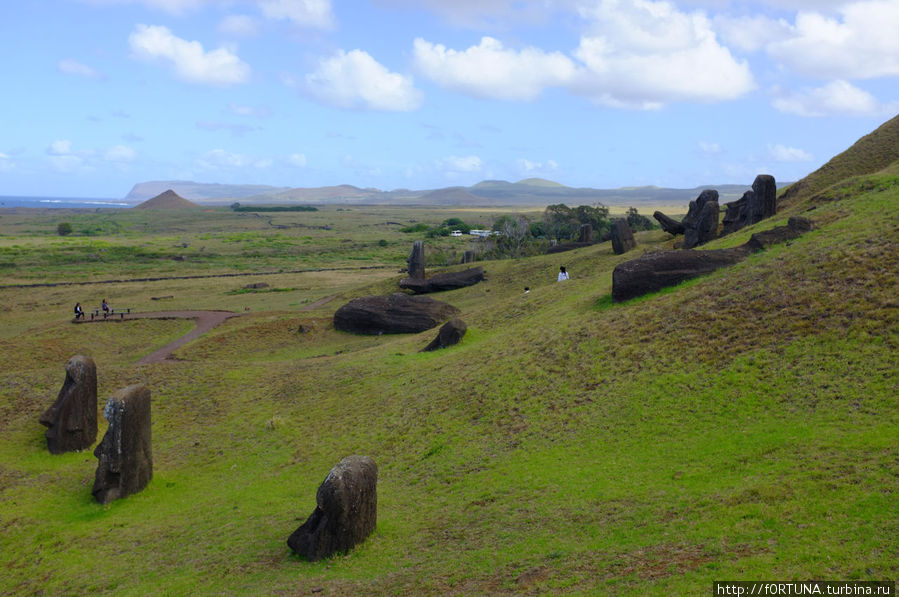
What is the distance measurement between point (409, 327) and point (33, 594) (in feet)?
90.1

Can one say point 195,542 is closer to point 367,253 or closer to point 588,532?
point 588,532

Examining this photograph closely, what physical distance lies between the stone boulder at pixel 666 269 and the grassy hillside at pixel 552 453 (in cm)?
119

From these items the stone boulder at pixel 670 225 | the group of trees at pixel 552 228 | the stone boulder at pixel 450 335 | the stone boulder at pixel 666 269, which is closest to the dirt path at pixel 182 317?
the stone boulder at pixel 450 335

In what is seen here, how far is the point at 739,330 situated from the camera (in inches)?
834

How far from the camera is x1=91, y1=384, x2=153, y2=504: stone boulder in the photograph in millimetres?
20094

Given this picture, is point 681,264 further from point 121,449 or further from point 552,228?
point 552,228

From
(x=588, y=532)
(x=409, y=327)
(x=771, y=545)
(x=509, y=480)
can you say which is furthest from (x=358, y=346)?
(x=771, y=545)

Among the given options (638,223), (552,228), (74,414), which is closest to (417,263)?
(74,414)

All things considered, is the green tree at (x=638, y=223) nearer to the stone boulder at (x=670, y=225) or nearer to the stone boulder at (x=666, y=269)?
the stone boulder at (x=670, y=225)

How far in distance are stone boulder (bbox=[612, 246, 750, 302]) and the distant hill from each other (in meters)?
20.7

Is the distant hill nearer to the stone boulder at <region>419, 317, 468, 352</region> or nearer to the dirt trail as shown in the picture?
the stone boulder at <region>419, 317, 468, 352</region>

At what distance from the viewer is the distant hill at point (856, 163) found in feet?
152

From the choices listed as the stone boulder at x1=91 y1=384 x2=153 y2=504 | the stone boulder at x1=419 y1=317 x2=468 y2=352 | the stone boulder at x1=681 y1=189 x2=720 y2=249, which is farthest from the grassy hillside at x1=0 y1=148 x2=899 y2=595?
the stone boulder at x1=681 y1=189 x2=720 y2=249

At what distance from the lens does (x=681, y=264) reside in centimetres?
2836
